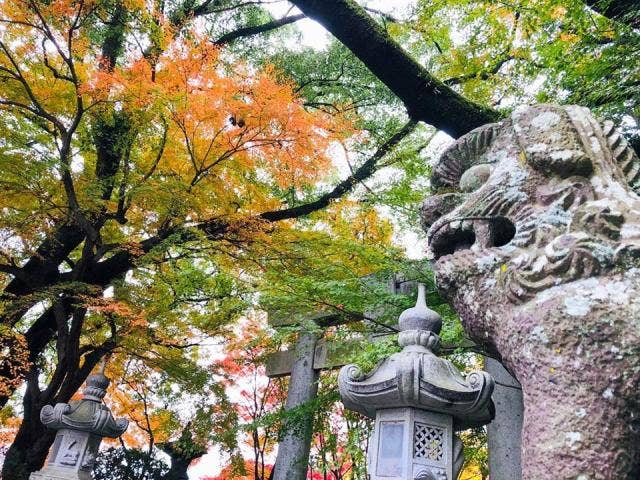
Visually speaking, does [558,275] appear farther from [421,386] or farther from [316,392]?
[316,392]

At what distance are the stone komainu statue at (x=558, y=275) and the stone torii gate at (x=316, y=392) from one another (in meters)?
2.40

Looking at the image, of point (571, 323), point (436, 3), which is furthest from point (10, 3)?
point (571, 323)

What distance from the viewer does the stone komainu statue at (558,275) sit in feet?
5.23

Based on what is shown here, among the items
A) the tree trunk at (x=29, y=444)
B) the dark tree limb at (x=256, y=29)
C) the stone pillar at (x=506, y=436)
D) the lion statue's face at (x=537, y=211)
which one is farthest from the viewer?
the dark tree limb at (x=256, y=29)

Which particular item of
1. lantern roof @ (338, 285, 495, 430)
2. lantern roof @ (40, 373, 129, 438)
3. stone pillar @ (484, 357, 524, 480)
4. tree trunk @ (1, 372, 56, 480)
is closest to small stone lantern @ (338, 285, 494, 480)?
lantern roof @ (338, 285, 495, 430)

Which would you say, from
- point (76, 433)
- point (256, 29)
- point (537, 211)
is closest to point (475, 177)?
point (537, 211)

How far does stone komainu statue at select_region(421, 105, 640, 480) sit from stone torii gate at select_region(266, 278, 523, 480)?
240 centimetres

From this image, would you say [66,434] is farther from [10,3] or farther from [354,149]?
[354,149]

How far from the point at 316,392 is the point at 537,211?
7.54 m

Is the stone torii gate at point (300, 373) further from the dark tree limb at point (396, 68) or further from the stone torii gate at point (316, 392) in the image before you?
the dark tree limb at point (396, 68)

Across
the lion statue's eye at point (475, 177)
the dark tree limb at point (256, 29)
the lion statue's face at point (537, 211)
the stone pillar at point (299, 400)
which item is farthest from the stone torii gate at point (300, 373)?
the dark tree limb at point (256, 29)

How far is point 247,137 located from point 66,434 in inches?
164

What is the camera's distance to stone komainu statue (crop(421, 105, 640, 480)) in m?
1.59

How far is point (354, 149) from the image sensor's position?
30.8 feet
